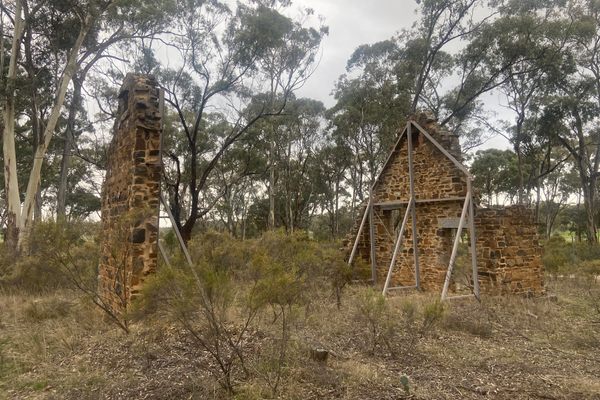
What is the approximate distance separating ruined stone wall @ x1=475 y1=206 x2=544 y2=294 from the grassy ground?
149cm

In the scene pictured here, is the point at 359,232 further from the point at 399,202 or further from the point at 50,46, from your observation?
the point at 50,46

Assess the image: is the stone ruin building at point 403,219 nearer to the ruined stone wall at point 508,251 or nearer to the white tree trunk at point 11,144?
the ruined stone wall at point 508,251

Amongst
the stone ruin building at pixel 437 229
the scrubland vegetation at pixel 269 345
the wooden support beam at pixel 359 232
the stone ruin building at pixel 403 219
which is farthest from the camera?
the wooden support beam at pixel 359 232

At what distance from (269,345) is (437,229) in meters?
7.18

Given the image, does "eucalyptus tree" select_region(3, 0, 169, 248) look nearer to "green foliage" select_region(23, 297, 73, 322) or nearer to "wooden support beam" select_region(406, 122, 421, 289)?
"green foliage" select_region(23, 297, 73, 322)

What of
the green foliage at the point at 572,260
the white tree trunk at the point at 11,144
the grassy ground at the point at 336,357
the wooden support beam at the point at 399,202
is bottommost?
the grassy ground at the point at 336,357

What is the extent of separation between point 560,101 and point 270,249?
17342 millimetres

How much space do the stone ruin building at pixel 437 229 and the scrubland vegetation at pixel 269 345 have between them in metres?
1.29

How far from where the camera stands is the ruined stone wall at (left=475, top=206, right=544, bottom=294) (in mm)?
9586

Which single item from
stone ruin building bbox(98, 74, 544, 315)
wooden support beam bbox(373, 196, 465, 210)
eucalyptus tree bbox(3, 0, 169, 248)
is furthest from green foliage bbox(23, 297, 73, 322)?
wooden support beam bbox(373, 196, 465, 210)

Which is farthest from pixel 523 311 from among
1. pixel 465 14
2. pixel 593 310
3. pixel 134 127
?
pixel 465 14

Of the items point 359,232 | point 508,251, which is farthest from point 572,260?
point 359,232

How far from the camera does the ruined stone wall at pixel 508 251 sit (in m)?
9.59

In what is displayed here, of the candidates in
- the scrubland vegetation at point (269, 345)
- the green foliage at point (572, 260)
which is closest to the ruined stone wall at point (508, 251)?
the scrubland vegetation at point (269, 345)
